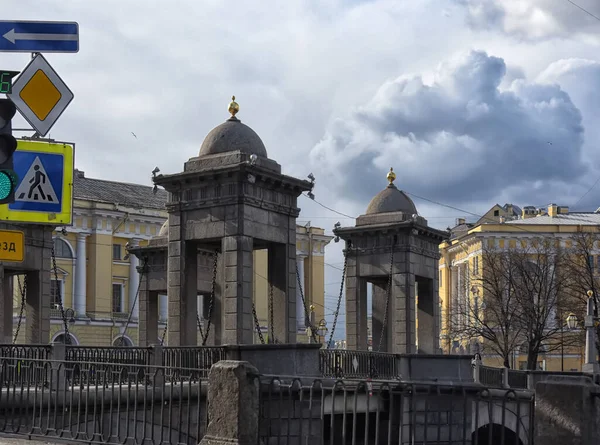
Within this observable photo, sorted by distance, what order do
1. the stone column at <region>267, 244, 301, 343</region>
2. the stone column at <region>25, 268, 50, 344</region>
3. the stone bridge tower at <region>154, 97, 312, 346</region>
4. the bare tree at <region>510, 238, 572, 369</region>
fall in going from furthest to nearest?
the bare tree at <region>510, 238, 572, 369</region> < the stone column at <region>25, 268, 50, 344</region> < the stone column at <region>267, 244, 301, 343</region> < the stone bridge tower at <region>154, 97, 312, 346</region>

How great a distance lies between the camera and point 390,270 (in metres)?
35.8

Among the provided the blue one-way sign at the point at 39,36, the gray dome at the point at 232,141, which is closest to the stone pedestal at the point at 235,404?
the blue one-way sign at the point at 39,36

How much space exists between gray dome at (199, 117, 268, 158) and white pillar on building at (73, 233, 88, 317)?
44.7 meters

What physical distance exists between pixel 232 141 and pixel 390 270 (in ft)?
31.3

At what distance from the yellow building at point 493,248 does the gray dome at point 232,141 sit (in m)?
47.5

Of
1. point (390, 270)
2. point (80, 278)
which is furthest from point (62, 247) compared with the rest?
point (390, 270)

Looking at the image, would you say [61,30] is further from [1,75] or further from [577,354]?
[577,354]

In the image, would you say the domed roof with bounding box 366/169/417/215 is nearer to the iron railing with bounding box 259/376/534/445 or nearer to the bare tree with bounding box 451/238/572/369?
the iron railing with bounding box 259/376/534/445

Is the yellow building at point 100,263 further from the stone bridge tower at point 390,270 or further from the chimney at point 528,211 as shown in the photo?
the chimney at point 528,211

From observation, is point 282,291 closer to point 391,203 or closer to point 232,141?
point 232,141

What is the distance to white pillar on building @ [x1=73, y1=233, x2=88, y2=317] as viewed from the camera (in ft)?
235

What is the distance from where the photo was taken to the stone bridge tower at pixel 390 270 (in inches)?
1404

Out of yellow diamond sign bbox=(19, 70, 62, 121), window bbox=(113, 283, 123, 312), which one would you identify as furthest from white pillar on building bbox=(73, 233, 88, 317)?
yellow diamond sign bbox=(19, 70, 62, 121)

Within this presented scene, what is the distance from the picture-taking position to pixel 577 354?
278 ft
